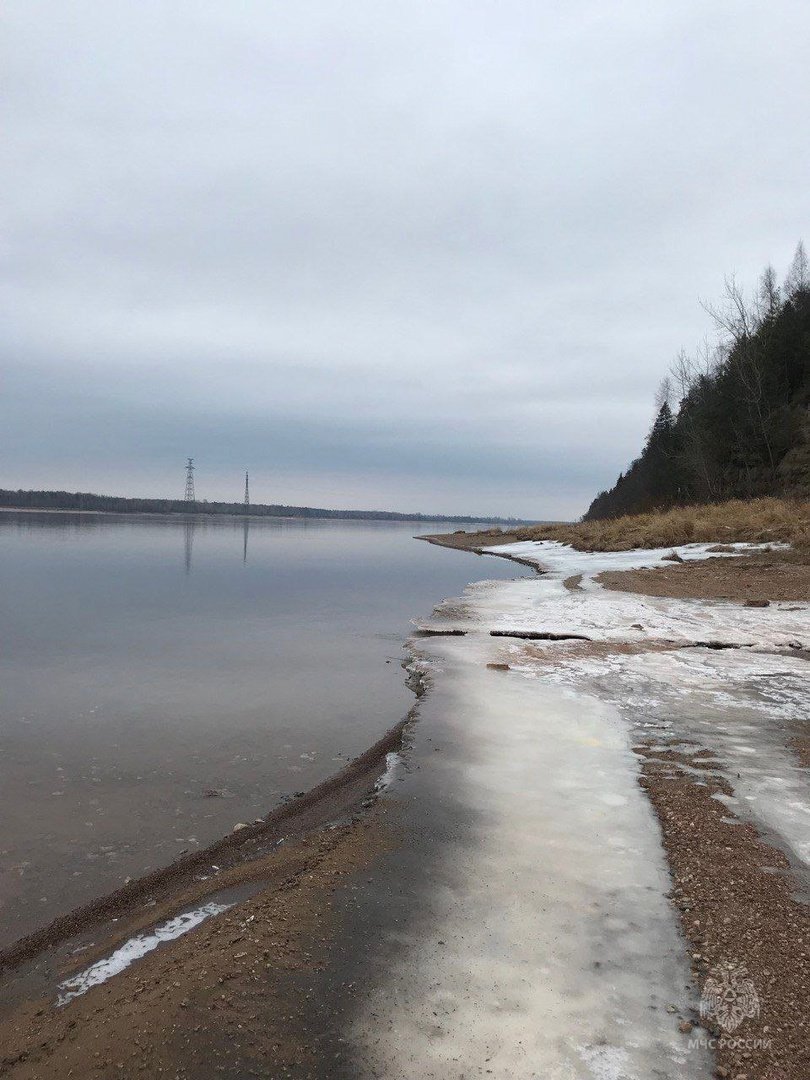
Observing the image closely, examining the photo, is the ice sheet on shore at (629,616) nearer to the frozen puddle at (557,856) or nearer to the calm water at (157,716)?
the frozen puddle at (557,856)

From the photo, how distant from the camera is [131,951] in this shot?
2539 millimetres

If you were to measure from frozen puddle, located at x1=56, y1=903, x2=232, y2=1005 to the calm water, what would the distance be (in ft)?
1.81

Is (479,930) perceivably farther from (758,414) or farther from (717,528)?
(758,414)

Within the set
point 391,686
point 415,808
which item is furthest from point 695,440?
point 415,808

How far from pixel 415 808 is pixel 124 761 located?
236 centimetres

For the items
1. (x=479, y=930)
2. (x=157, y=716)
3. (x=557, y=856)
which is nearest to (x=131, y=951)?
(x=479, y=930)

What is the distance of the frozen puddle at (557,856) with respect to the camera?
1945mm

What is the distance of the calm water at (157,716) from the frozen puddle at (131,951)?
0.55 metres

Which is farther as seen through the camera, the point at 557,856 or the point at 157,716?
the point at 157,716

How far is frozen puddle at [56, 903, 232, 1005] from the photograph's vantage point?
235 centimetres

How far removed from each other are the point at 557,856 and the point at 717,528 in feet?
66.6

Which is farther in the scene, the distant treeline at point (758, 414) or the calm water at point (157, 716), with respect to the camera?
the distant treeline at point (758, 414)

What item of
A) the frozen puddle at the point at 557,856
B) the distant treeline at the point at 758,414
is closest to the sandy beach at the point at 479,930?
the frozen puddle at the point at 557,856

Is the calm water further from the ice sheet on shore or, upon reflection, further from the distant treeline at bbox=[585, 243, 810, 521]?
the distant treeline at bbox=[585, 243, 810, 521]
